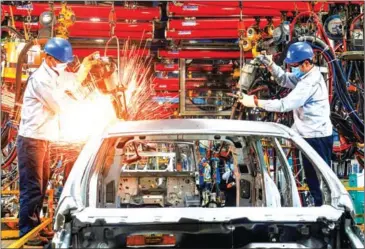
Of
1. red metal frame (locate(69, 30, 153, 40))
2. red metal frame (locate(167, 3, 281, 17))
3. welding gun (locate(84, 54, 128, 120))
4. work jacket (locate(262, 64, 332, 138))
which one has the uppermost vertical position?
red metal frame (locate(167, 3, 281, 17))

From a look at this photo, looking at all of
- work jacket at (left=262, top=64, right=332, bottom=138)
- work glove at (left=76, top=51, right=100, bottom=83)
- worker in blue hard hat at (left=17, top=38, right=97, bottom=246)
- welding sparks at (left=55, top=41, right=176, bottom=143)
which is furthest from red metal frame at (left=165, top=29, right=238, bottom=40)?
worker in blue hard hat at (left=17, top=38, right=97, bottom=246)

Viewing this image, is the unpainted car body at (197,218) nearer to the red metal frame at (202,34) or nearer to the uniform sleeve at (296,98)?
the uniform sleeve at (296,98)

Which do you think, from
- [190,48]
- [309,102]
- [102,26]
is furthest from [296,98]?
[190,48]

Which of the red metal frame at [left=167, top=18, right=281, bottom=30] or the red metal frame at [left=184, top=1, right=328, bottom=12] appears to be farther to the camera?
the red metal frame at [left=167, top=18, right=281, bottom=30]

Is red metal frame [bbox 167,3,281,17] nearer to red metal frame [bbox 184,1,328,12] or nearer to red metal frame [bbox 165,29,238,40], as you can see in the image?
red metal frame [bbox 184,1,328,12]

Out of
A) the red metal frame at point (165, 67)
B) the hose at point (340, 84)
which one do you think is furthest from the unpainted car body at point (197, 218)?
the red metal frame at point (165, 67)

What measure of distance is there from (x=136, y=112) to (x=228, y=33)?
2.11 m

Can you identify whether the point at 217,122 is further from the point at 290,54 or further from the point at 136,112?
the point at 136,112

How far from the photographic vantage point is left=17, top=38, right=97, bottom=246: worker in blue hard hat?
411 cm

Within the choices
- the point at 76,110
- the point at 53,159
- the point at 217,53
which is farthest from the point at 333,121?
the point at 53,159

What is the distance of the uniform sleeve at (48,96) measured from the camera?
13.5 ft

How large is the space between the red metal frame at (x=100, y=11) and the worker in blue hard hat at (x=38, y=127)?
193 centimetres

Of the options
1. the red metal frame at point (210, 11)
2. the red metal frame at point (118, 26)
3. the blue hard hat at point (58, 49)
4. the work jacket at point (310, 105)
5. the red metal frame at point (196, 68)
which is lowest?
the work jacket at point (310, 105)

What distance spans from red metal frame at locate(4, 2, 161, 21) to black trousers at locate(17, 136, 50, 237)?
2459mm
